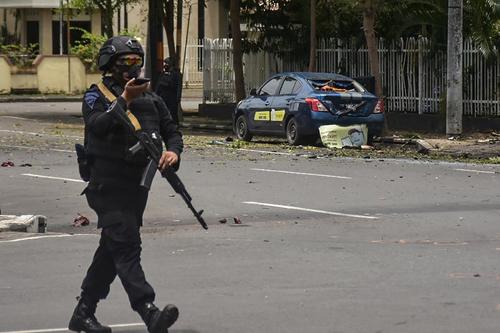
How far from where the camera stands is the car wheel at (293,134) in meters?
25.1

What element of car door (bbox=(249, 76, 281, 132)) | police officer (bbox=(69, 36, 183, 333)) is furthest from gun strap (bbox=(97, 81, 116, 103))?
car door (bbox=(249, 76, 281, 132))

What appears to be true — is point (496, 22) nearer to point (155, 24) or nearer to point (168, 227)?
point (155, 24)

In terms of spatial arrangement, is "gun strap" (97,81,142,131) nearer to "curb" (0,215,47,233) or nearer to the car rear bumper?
"curb" (0,215,47,233)

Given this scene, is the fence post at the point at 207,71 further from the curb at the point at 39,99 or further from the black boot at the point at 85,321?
the black boot at the point at 85,321

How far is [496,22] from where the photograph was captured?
28578 millimetres

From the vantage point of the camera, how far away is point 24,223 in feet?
43.3

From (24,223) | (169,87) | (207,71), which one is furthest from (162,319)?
(207,71)

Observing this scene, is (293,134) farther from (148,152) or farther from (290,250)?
(148,152)

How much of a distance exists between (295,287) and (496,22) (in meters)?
20.1

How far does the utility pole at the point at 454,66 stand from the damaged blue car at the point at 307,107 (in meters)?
1.87

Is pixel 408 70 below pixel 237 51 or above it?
below

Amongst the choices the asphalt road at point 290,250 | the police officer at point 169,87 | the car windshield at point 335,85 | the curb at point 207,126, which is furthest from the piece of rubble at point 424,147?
the curb at point 207,126

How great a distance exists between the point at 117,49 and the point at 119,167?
729 millimetres

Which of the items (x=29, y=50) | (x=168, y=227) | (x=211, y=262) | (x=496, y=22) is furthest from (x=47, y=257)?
(x=29, y=50)
